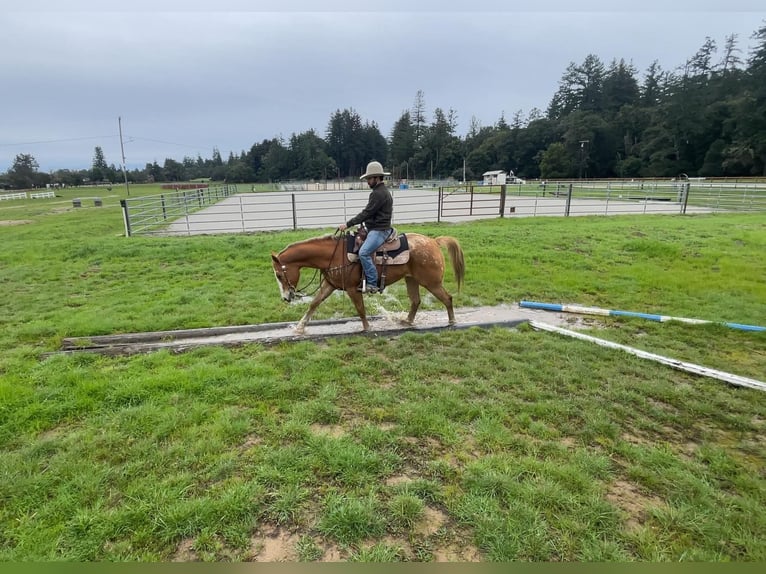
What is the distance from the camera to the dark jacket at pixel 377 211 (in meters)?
4.77

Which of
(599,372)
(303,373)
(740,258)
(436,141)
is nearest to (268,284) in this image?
(303,373)

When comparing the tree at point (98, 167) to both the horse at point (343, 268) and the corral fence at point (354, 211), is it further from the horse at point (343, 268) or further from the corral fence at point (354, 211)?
the horse at point (343, 268)

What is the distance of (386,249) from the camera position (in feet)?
16.5

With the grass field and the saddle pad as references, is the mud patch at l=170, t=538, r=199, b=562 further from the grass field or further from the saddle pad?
the saddle pad

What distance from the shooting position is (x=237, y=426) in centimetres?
292

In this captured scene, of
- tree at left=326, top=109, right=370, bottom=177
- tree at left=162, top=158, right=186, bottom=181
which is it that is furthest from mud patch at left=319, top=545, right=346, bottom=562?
tree at left=162, top=158, right=186, bottom=181

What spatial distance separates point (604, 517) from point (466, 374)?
1.85 m

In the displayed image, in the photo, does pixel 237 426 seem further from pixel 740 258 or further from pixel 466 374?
pixel 740 258

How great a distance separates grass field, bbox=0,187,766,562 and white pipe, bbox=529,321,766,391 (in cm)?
12

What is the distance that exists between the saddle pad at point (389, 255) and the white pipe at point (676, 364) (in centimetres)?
206

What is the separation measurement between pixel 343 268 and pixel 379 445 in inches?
103

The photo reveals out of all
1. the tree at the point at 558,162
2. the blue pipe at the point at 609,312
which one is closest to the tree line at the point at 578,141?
the tree at the point at 558,162

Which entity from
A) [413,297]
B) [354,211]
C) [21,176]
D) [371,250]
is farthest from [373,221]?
[21,176]

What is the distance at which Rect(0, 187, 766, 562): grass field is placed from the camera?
201 centimetres
